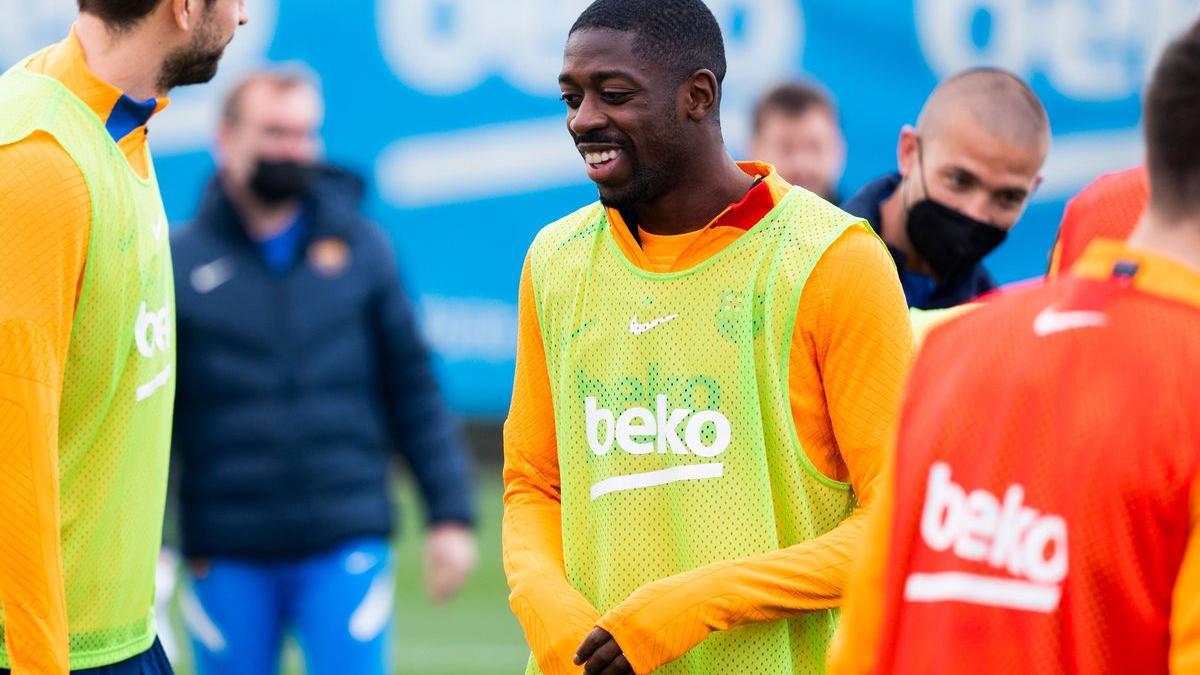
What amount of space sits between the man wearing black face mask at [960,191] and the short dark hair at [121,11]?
5.78 feet

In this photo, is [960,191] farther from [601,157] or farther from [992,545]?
[992,545]

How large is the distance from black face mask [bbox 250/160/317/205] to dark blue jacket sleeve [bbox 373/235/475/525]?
0.34 metres

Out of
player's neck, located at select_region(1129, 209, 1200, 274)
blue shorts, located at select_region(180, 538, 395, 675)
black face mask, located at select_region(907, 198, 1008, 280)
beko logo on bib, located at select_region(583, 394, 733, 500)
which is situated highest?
player's neck, located at select_region(1129, 209, 1200, 274)

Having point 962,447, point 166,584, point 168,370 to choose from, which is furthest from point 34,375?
point 166,584

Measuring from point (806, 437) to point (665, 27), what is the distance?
76 cm

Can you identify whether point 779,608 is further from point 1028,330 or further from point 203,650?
point 203,650

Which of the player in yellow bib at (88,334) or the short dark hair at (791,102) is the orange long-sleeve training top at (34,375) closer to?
the player in yellow bib at (88,334)

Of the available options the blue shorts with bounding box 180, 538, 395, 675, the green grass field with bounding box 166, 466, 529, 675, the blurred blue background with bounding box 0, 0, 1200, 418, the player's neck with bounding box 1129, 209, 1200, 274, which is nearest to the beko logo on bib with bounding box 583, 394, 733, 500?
the player's neck with bounding box 1129, 209, 1200, 274

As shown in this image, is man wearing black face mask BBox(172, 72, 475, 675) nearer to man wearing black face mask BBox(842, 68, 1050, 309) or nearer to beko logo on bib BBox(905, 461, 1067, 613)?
man wearing black face mask BBox(842, 68, 1050, 309)

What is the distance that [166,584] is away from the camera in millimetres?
6477

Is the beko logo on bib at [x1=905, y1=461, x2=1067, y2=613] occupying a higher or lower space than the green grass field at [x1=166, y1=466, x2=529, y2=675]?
higher

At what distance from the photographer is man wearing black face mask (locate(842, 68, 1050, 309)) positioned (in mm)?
4305

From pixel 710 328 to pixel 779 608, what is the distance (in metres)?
0.49

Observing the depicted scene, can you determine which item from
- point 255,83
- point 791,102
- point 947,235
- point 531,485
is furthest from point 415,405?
point 531,485
